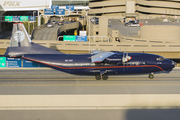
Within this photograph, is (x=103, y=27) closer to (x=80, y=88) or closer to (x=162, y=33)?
(x=162, y=33)

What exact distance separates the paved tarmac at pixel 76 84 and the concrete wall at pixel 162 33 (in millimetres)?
9866

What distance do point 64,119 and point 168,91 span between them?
13.2 metres

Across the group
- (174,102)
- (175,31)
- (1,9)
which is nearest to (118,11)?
(1,9)

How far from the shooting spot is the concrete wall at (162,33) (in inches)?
1779

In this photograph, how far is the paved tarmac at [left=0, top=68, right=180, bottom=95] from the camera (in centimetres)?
2873

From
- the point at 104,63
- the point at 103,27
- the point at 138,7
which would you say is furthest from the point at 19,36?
the point at 138,7

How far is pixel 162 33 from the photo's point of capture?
46.2 m

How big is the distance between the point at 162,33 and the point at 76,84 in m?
23.0

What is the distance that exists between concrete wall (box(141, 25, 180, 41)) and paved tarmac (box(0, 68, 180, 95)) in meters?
9.87

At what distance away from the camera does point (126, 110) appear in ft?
84.5

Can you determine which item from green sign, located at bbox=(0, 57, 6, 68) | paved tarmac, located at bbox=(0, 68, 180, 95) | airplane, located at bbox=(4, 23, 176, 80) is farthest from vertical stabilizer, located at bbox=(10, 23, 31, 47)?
green sign, located at bbox=(0, 57, 6, 68)

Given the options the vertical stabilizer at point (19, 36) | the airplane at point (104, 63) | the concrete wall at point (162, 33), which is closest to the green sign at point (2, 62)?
the vertical stabilizer at point (19, 36)

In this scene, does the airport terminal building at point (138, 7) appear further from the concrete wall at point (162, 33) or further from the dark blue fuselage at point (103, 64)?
the dark blue fuselage at point (103, 64)

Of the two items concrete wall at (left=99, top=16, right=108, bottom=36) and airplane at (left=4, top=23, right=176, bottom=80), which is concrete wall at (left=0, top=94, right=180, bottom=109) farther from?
concrete wall at (left=99, top=16, right=108, bottom=36)
